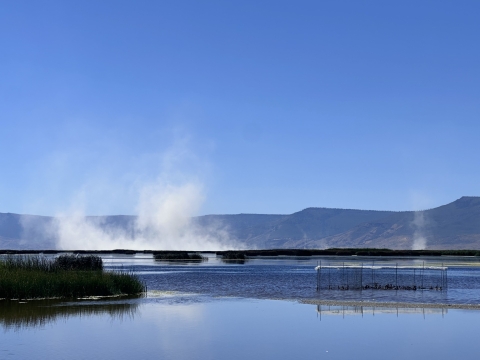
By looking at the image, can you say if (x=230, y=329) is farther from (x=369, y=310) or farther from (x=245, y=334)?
(x=369, y=310)

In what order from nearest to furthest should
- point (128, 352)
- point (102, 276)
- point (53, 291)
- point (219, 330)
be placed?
point (128, 352) → point (219, 330) → point (53, 291) → point (102, 276)

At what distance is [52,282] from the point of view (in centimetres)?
3712

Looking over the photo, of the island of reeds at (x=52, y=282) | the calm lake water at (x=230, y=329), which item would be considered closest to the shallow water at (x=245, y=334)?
the calm lake water at (x=230, y=329)

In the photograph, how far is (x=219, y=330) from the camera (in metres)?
27.1

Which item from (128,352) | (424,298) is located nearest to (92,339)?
(128,352)

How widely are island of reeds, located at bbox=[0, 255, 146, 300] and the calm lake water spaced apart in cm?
160

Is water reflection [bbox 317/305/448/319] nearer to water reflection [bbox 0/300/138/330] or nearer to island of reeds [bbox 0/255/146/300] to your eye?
water reflection [bbox 0/300/138/330]

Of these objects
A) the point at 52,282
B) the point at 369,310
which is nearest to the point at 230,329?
the point at 369,310

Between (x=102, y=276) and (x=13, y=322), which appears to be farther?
(x=102, y=276)

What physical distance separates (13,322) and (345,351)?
45.1ft

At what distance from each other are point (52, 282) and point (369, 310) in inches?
648

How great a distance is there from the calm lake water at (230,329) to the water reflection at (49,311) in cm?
4

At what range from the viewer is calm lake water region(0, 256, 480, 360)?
22359 millimetres

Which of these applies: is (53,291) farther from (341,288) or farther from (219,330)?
(341,288)
